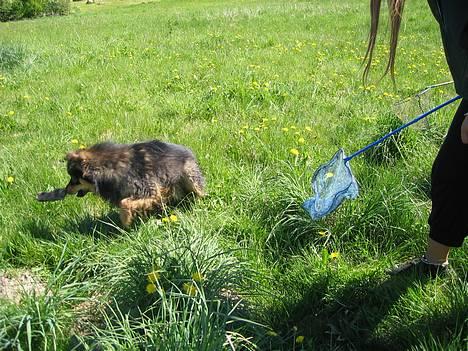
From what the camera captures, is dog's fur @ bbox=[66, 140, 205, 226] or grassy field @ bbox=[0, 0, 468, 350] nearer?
grassy field @ bbox=[0, 0, 468, 350]

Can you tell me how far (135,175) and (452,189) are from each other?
2509mm

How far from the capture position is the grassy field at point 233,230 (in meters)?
2.42

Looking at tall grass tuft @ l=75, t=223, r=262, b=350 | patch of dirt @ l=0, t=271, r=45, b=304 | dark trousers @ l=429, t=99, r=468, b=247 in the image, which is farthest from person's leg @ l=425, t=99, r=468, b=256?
patch of dirt @ l=0, t=271, r=45, b=304

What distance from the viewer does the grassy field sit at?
2.42 meters

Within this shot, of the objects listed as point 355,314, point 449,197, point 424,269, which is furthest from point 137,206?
point 449,197

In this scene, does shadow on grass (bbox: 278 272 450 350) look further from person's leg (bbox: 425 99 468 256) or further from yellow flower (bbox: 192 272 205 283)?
yellow flower (bbox: 192 272 205 283)

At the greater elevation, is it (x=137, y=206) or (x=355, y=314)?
(x=137, y=206)

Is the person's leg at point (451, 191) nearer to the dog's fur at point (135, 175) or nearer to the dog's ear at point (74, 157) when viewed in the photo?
the dog's fur at point (135, 175)

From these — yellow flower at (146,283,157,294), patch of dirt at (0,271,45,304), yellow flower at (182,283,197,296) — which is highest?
yellow flower at (146,283,157,294)

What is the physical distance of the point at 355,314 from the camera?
8.80 ft

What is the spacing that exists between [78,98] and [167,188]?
3.55 meters

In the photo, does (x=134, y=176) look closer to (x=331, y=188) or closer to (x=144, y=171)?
(x=144, y=171)

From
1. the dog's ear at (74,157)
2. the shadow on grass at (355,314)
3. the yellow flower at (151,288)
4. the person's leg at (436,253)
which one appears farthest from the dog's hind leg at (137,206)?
the person's leg at (436,253)

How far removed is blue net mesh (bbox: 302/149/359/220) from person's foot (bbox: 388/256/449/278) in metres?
0.59
